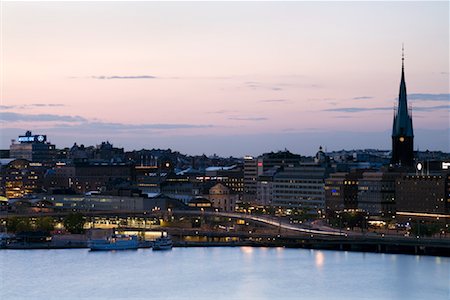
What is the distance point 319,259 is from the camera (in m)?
43.8

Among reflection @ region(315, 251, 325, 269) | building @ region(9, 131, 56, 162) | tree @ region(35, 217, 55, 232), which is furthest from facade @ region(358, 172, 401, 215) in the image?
building @ region(9, 131, 56, 162)

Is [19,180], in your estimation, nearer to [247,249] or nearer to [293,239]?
[293,239]

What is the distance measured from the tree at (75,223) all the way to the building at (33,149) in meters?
45.1

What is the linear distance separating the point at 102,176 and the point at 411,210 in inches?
1281

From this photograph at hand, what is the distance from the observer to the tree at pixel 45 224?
172 feet

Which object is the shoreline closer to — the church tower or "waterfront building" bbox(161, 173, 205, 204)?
the church tower

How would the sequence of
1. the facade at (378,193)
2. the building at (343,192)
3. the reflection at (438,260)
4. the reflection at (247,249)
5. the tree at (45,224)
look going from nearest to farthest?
the reflection at (438,260), the reflection at (247,249), the tree at (45,224), the facade at (378,193), the building at (343,192)

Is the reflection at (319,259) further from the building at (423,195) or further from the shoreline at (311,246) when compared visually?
the building at (423,195)

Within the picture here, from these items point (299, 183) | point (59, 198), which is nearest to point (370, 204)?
point (299, 183)

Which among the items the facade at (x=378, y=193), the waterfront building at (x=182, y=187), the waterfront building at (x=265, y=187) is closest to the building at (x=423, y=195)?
the facade at (x=378, y=193)

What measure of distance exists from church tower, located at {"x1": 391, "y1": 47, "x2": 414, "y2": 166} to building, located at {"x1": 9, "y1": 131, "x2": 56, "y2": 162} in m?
43.4

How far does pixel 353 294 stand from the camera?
34.8m

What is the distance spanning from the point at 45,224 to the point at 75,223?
1.38 metres

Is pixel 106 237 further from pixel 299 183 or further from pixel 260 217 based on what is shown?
pixel 299 183
